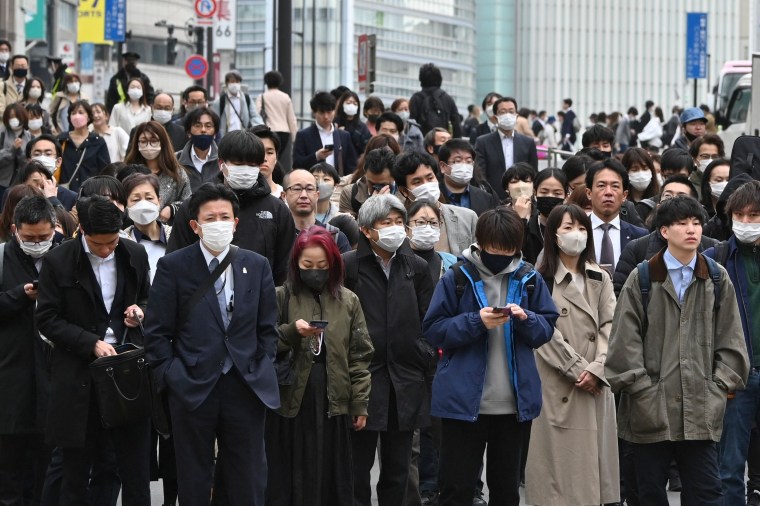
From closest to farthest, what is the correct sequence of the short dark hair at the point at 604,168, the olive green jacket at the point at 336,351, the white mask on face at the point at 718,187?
the olive green jacket at the point at 336,351 → the short dark hair at the point at 604,168 → the white mask on face at the point at 718,187

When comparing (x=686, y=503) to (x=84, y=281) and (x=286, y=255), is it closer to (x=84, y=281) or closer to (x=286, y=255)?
(x=286, y=255)

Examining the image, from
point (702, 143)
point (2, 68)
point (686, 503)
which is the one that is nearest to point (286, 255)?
point (686, 503)

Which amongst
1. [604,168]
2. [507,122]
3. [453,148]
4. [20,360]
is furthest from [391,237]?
[507,122]

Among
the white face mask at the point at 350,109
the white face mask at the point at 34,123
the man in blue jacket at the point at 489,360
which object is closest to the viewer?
the man in blue jacket at the point at 489,360

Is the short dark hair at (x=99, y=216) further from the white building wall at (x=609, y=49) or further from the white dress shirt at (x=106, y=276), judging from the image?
the white building wall at (x=609, y=49)

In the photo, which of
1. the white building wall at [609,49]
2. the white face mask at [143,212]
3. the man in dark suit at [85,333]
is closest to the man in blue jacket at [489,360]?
the man in dark suit at [85,333]

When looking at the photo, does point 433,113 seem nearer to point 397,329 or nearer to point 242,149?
point 242,149

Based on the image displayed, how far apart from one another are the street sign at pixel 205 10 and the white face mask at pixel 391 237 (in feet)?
65.6

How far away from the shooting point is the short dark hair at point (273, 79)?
1852 cm

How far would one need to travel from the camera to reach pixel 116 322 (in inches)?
333

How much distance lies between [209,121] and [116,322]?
14.5ft

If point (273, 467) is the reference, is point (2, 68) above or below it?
above

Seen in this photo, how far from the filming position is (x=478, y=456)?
832 centimetres

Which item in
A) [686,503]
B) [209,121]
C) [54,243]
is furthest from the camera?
[209,121]
